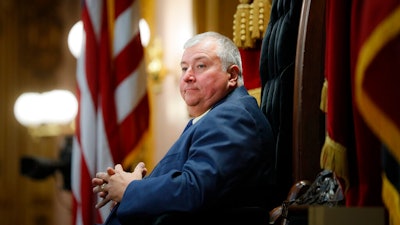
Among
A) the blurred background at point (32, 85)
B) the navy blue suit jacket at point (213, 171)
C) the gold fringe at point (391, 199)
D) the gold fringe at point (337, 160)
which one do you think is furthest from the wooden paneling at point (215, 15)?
the blurred background at point (32, 85)

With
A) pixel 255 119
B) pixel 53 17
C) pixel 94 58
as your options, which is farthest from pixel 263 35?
pixel 53 17

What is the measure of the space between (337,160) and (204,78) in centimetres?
84

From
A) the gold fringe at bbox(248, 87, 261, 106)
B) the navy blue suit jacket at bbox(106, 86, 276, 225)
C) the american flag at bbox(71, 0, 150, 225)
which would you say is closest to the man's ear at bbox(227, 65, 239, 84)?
the navy blue suit jacket at bbox(106, 86, 276, 225)

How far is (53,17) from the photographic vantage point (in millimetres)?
8992

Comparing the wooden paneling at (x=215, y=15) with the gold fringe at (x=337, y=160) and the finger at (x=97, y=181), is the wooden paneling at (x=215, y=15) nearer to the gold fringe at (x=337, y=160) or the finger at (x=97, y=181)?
the finger at (x=97, y=181)

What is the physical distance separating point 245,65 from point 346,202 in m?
1.39

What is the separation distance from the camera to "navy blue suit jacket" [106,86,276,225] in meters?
2.81

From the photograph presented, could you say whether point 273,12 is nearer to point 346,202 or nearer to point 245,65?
point 245,65

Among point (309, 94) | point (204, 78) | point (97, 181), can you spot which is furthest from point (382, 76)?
point (97, 181)

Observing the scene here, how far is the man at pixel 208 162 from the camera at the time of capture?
282 cm

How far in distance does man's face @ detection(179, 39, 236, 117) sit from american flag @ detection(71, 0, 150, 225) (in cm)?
159

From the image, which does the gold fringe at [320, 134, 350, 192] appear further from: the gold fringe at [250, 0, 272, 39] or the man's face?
the gold fringe at [250, 0, 272, 39]

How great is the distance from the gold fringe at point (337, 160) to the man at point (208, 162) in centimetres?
47

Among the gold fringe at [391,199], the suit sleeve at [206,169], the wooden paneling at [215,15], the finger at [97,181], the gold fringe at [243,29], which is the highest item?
the gold fringe at [243,29]
